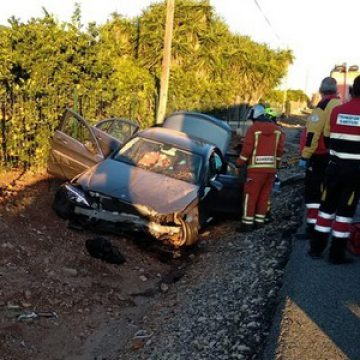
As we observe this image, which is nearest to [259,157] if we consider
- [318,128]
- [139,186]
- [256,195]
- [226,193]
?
[256,195]

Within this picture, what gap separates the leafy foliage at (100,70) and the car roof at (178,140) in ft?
7.07

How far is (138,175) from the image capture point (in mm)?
7551

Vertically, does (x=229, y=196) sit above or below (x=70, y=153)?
below

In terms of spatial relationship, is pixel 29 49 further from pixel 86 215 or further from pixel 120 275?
pixel 120 275

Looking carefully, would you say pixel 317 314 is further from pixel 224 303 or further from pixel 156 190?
pixel 156 190

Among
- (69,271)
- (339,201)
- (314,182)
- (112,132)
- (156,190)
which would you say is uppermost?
(339,201)

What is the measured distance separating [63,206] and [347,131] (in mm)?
3827

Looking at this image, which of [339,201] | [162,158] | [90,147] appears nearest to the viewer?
[339,201]

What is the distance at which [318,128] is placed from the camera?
6418mm

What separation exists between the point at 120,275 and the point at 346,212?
2.83 meters

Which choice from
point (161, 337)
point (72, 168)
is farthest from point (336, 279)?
point (72, 168)

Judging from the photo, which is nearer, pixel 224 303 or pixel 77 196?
pixel 224 303

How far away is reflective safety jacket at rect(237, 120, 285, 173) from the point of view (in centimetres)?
761

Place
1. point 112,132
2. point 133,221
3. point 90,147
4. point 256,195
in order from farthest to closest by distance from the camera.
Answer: point 112,132
point 90,147
point 256,195
point 133,221
